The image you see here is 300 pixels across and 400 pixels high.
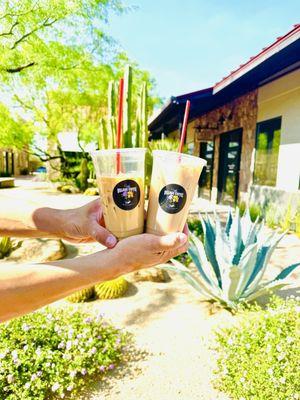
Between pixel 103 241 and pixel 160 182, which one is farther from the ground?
pixel 160 182

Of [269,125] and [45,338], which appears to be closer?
[45,338]

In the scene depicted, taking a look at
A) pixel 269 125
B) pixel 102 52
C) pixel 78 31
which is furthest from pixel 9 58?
pixel 269 125

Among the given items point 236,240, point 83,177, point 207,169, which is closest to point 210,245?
point 236,240

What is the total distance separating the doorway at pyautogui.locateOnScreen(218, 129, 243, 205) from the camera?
29.8 ft

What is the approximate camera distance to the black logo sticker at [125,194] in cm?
102

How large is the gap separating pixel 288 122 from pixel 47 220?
6512 mm

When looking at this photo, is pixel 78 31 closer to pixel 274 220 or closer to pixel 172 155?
pixel 274 220

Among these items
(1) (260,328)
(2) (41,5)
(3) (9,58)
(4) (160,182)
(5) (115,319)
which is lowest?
(5) (115,319)

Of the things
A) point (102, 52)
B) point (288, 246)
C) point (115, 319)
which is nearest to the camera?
point (115, 319)

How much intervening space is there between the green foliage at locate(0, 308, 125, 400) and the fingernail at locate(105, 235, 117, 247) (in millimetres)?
1335

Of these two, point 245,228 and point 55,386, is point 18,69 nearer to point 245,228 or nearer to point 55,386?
point 245,228

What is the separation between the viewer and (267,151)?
743cm

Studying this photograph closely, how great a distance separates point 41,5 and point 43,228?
553 centimetres

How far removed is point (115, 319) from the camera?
2.77m
